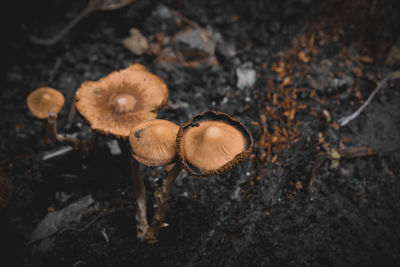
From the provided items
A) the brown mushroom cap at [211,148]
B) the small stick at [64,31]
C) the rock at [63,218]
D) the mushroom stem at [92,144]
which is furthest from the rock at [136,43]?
the brown mushroom cap at [211,148]

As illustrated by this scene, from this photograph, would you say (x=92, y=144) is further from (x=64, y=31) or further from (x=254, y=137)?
(x=64, y=31)

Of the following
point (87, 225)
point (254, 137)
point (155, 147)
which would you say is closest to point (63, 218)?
point (87, 225)

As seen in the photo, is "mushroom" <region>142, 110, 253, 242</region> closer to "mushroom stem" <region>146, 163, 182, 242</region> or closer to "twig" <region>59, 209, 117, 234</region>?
"mushroom stem" <region>146, 163, 182, 242</region>

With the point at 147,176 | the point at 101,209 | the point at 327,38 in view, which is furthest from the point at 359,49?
the point at 101,209

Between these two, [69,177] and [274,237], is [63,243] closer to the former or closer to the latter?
[69,177]

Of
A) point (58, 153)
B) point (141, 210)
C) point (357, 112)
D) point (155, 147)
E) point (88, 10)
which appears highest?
point (88, 10)

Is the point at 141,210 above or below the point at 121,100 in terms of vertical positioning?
below

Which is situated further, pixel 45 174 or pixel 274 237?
pixel 45 174
